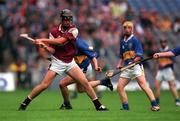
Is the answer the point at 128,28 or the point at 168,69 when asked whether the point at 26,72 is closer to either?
the point at 168,69

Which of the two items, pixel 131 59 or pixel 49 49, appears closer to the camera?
pixel 49 49

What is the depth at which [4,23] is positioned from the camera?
3488 cm

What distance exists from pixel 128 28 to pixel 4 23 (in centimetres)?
1710

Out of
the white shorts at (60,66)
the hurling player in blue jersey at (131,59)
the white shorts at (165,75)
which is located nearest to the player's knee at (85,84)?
the white shorts at (60,66)

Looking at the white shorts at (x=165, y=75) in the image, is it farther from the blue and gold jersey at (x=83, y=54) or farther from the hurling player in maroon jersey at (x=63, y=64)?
the hurling player in maroon jersey at (x=63, y=64)

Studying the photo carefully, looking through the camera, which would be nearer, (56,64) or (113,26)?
(56,64)

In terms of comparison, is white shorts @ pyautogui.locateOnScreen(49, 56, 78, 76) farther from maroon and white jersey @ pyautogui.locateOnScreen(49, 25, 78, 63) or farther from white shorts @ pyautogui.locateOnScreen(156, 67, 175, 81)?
white shorts @ pyautogui.locateOnScreen(156, 67, 175, 81)

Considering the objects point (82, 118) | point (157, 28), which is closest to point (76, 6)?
point (157, 28)

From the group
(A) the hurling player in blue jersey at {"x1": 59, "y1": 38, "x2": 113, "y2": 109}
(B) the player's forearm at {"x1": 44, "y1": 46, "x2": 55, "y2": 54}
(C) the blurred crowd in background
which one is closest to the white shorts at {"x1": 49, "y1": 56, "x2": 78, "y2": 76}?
(B) the player's forearm at {"x1": 44, "y1": 46, "x2": 55, "y2": 54}

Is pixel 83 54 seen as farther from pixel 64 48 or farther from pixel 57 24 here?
pixel 57 24

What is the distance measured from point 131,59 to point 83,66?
1.77 m

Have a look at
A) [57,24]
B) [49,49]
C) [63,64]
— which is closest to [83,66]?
[63,64]

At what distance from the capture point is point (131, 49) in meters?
18.8

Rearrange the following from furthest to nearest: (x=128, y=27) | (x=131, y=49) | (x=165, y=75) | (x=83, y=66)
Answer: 1. (x=165, y=75)
2. (x=83, y=66)
3. (x=131, y=49)
4. (x=128, y=27)
